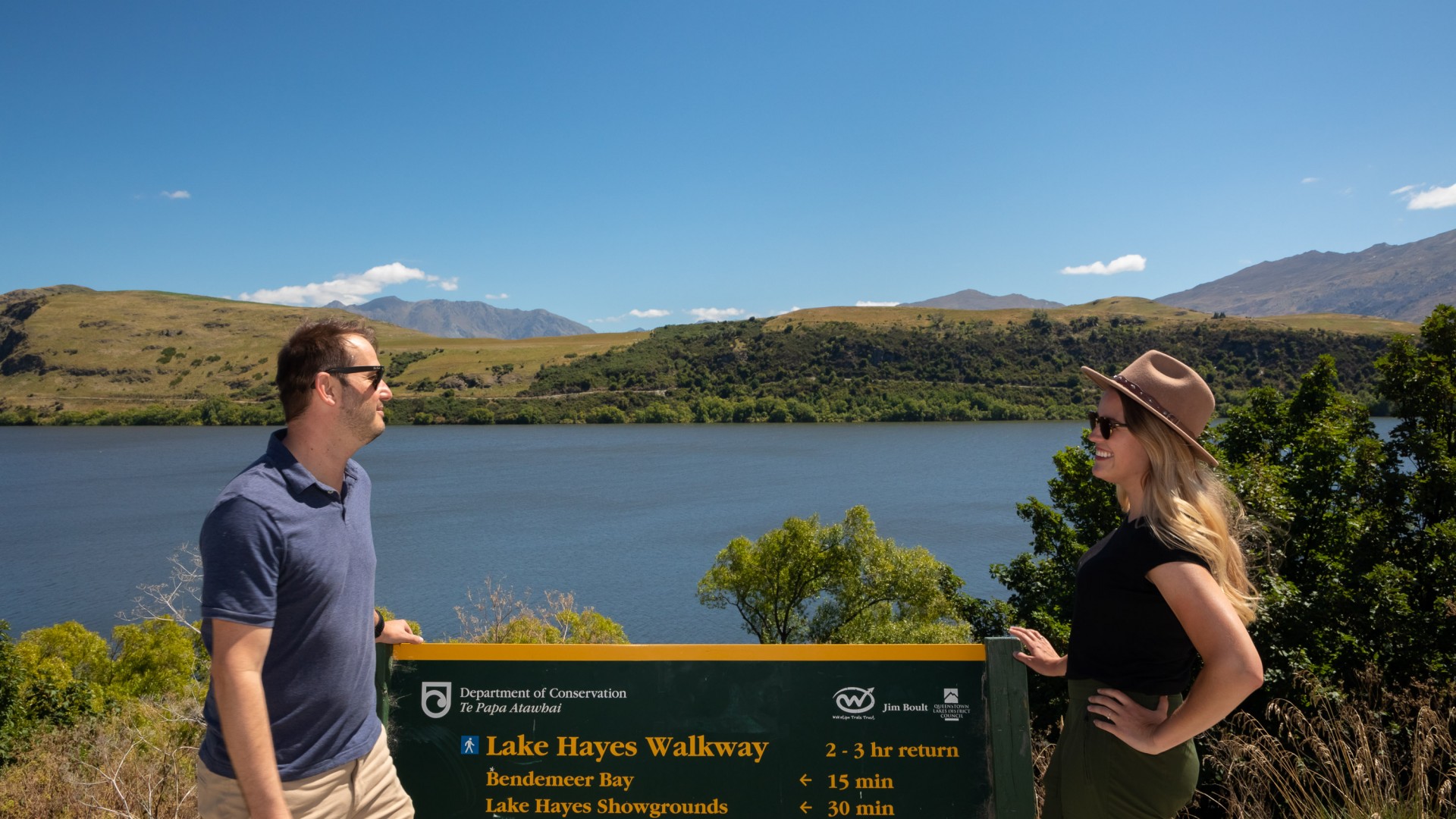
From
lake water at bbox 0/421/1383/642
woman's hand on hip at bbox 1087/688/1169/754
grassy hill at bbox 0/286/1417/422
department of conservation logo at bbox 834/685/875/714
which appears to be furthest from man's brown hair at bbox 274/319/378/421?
grassy hill at bbox 0/286/1417/422

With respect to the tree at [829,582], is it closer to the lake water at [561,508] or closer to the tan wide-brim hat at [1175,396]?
the lake water at [561,508]

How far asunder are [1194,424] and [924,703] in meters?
1.28

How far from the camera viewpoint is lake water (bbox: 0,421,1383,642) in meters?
33.6

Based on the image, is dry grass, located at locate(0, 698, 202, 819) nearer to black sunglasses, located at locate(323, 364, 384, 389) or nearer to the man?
the man

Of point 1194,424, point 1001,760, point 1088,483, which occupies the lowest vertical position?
point 1088,483

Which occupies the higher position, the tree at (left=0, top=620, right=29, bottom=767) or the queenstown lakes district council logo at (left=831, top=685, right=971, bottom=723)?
the queenstown lakes district council logo at (left=831, top=685, right=971, bottom=723)

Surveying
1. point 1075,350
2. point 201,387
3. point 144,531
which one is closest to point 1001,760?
point 144,531

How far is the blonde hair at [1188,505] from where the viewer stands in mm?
2051

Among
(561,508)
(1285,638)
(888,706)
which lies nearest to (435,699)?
(888,706)

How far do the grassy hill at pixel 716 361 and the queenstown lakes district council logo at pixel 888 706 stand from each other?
341 ft

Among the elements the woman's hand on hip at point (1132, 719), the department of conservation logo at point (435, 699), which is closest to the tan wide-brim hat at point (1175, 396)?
the woman's hand on hip at point (1132, 719)

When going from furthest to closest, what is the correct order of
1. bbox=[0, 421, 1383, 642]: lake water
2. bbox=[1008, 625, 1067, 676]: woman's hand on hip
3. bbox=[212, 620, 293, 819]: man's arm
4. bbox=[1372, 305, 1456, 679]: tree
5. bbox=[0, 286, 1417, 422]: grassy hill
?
bbox=[0, 286, 1417, 422]: grassy hill
bbox=[0, 421, 1383, 642]: lake water
bbox=[1372, 305, 1456, 679]: tree
bbox=[1008, 625, 1067, 676]: woman's hand on hip
bbox=[212, 620, 293, 819]: man's arm

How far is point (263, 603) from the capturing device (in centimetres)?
196

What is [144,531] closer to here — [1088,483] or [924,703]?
[1088,483]
